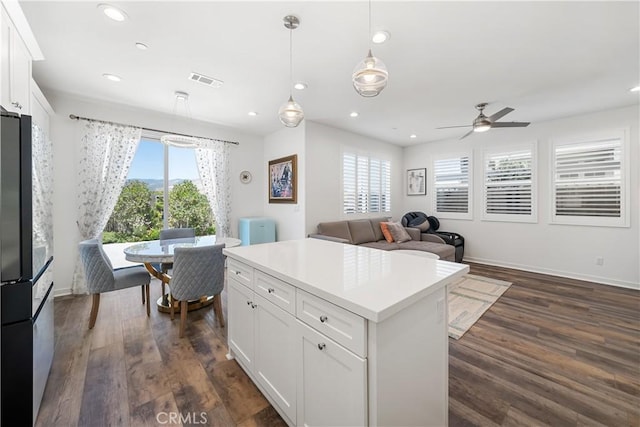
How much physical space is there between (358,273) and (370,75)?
1234mm

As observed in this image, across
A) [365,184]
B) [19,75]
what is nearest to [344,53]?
[19,75]

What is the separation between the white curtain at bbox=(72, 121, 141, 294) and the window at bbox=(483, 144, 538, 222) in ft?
20.4

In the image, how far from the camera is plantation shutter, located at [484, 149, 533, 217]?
4500 millimetres

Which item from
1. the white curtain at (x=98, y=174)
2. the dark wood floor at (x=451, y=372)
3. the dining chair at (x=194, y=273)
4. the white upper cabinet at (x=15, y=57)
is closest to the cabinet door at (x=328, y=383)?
the dark wood floor at (x=451, y=372)

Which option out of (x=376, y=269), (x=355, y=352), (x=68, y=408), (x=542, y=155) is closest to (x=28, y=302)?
(x=68, y=408)

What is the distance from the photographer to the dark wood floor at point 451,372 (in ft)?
5.02

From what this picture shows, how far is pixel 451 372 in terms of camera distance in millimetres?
1903

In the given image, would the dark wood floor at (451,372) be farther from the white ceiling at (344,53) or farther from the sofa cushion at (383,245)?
the white ceiling at (344,53)

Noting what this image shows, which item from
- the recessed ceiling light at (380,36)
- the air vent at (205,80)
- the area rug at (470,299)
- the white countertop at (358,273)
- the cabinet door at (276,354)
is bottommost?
the area rug at (470,299)

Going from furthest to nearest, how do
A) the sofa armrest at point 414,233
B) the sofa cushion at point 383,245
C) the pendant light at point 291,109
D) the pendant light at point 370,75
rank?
the sofa armrest at point 414,233 < the sofa cushion at point 383,245 < the pendant light at point 291,109 < the pendant light at point 370,75

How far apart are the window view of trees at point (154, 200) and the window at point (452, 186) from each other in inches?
190

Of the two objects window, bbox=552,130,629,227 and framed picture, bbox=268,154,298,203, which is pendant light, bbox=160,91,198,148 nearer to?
framed picture, bbox=268,154,298,203

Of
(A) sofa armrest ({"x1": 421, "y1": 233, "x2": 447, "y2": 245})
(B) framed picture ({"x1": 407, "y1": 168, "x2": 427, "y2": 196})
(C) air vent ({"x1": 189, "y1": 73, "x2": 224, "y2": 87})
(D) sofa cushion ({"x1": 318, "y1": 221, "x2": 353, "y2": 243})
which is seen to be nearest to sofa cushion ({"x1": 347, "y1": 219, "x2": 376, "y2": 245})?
(D) sofa cushion ({"x1": 318, "y1": 221, "x2": 353, "y2": 243})
